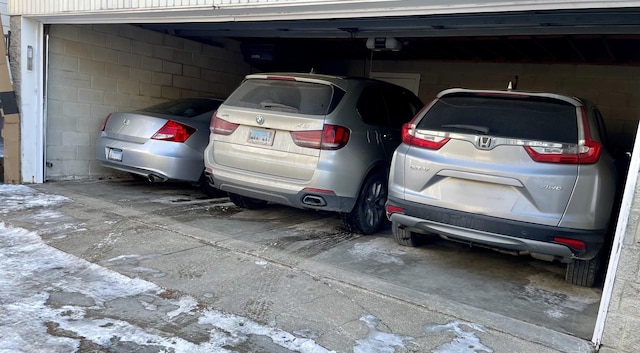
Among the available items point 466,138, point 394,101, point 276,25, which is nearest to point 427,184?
point 466,138

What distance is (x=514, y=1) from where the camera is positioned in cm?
348

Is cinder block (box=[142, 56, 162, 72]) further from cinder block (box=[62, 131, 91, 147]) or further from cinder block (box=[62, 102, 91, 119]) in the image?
cinder block (box=[62, 131, 91, 147])

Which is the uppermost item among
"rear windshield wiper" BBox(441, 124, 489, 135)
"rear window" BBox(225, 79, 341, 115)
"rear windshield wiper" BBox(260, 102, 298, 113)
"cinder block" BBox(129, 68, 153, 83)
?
"cinder block" BBox(129, 68, 153, 83)

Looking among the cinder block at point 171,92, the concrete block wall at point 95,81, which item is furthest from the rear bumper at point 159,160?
the cinder block at point 171,92

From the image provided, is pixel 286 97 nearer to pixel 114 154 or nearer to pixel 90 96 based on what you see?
pixel 114 154

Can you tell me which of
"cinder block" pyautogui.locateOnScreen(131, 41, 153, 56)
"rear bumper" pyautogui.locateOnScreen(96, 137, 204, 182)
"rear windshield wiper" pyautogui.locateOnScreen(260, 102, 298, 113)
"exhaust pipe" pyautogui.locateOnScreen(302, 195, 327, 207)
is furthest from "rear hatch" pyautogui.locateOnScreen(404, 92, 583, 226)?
"cinder block" pyautogui.locateOnScreen(131, 41, 153, 56)

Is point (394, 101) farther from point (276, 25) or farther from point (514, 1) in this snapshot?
point (514, 1)

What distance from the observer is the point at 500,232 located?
370 cm

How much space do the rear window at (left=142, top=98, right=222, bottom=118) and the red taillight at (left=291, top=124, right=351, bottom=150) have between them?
260 centimetres

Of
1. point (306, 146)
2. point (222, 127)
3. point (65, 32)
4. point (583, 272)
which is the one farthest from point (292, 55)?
point (583, 272)

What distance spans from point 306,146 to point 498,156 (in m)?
1.86

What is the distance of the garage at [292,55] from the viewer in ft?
14.4

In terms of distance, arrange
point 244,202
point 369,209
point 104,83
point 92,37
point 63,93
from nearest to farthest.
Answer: point 369,209, point 244,202, point 63,93, point 92,37, point 104,83

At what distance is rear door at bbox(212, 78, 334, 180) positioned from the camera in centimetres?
471
